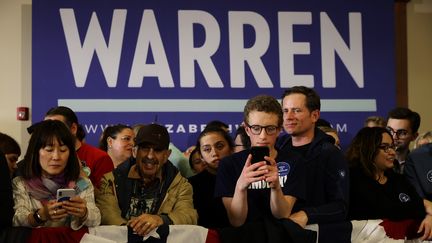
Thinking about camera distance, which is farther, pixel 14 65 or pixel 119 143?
pixel 14 65

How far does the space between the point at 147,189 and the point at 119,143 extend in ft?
6.51

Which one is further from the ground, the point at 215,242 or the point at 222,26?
the point at 222,26

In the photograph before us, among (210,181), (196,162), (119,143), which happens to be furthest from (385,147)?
(119,143)

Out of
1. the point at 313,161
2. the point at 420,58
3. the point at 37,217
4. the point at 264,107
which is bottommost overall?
the point at 37,217

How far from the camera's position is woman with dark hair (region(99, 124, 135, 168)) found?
4867mm

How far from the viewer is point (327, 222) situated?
2.97 meters

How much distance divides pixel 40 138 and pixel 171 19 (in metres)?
3.63

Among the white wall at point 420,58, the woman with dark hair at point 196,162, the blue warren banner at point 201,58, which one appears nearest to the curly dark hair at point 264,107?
the woman with dark hair at point 196,162

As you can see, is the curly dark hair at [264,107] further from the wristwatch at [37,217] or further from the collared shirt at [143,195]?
the wristwatch at [37,217]

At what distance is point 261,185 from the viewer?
2.91m

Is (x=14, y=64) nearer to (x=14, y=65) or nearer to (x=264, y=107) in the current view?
(x=14, y=65)

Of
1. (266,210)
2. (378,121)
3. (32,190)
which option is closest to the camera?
(32,190)

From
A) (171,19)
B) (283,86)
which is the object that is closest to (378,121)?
(283,86)

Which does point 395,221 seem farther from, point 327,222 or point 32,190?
point 32,190
